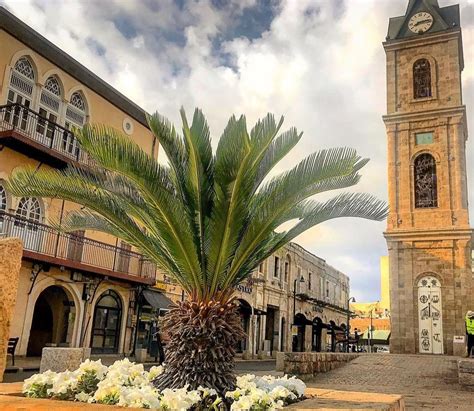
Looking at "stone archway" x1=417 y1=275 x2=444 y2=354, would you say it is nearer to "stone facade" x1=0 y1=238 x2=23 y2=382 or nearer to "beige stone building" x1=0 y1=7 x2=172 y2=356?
"beige stone building" x1=0 y1=7 x2=172 y2=356

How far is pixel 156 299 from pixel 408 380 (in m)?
11.6

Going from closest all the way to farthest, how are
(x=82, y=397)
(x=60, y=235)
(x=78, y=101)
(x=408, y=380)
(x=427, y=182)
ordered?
(x=82, y=397)
(x=408, y=380)
(x=60, y=235)
(x=78, y=101)
(x=427, y=182)

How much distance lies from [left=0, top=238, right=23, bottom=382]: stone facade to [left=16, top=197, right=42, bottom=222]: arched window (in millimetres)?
7119

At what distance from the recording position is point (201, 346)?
633cm

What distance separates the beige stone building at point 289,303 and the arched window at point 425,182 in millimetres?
10535

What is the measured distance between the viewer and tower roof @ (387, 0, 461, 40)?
28.6 m

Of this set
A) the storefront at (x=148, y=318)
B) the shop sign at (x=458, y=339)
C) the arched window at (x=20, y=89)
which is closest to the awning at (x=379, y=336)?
the shop sign at (x=458, y=339)

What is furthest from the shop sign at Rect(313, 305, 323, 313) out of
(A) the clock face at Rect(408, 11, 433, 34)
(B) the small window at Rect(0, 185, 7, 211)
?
(B) the small window at Rect(0, 185, 7, 211)

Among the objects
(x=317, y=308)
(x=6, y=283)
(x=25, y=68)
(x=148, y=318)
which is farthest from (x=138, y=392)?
(x=317, y=308)

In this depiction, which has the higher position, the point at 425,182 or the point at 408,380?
the point at 425,182

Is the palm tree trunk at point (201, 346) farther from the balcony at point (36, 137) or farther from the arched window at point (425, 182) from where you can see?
the arched window at point (425, 182)

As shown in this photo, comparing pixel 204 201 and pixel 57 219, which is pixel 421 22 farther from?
pixel 204 201

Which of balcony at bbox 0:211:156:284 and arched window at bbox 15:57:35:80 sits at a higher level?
arched window at bbox 15:57:35:80

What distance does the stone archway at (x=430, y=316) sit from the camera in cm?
2509
